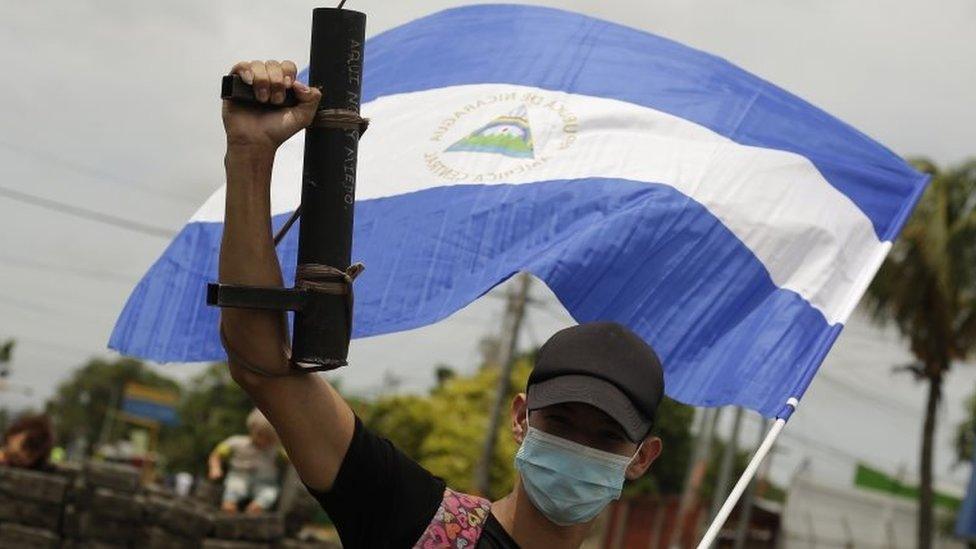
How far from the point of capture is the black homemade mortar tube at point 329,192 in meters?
3.04

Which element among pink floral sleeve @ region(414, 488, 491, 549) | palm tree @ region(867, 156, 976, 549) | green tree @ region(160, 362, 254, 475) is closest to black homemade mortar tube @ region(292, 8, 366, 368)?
pink floral sleeve @ region(414, 488, 491, 549)

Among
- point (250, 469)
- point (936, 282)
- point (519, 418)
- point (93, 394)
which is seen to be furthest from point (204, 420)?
point (519, 418)

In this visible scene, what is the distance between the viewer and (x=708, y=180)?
589 cm

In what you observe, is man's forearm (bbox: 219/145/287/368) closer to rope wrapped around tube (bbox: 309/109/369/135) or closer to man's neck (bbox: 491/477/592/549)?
rope wrapped around tube (bbox: 309/109/369/135)

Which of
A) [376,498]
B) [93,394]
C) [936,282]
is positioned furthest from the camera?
[93,394]

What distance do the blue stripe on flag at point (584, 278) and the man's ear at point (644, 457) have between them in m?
1.72

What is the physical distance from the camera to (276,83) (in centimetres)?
293

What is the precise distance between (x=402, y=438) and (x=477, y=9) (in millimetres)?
54844

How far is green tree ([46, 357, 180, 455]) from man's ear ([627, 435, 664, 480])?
142 m

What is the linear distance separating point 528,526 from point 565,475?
0.41 ft

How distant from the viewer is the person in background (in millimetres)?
10531

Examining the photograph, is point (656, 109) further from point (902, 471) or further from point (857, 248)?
point (902, 471)

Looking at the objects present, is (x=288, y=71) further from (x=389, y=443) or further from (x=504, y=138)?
(x=504, y=138)

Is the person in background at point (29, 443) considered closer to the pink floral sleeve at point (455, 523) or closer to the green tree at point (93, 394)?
the pink floral sleeve at point (455, 523)
